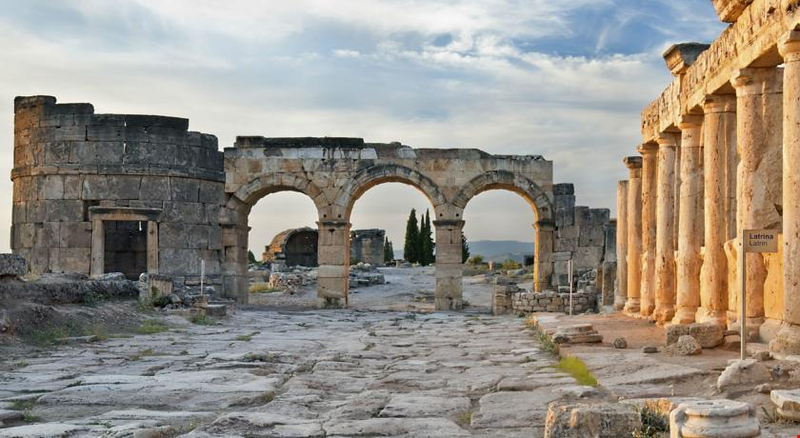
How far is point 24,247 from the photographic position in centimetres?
2345

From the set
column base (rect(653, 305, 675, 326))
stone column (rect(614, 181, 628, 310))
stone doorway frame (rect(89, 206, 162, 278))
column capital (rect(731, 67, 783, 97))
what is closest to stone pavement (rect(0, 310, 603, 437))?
column base (rect(653, 305, 675, 326))

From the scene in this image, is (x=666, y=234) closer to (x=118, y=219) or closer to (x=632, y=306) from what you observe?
(x=632, y=306)

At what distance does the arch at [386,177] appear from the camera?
24656 millimetres

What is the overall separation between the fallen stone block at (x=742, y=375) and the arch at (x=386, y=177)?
17.6 meters

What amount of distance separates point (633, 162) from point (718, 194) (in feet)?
18.7

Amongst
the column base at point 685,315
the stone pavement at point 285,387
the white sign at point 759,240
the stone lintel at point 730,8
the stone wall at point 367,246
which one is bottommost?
the stone pavement at point 285,387

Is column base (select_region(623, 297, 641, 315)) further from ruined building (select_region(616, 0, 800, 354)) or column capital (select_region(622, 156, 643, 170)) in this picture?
column capital (select_region(622, 156, 643, 170))

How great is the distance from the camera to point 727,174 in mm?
11359

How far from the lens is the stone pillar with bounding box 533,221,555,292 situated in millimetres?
24703

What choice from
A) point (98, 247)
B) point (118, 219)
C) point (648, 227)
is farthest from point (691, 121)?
point (98, 247)

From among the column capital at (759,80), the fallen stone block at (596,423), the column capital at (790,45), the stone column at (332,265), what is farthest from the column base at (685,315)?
the stone column at (332,265)

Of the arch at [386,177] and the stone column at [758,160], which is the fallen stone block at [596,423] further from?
the arch at [386,177]

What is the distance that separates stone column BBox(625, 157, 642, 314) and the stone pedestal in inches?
275

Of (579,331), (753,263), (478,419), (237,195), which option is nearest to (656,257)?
(579,331)
